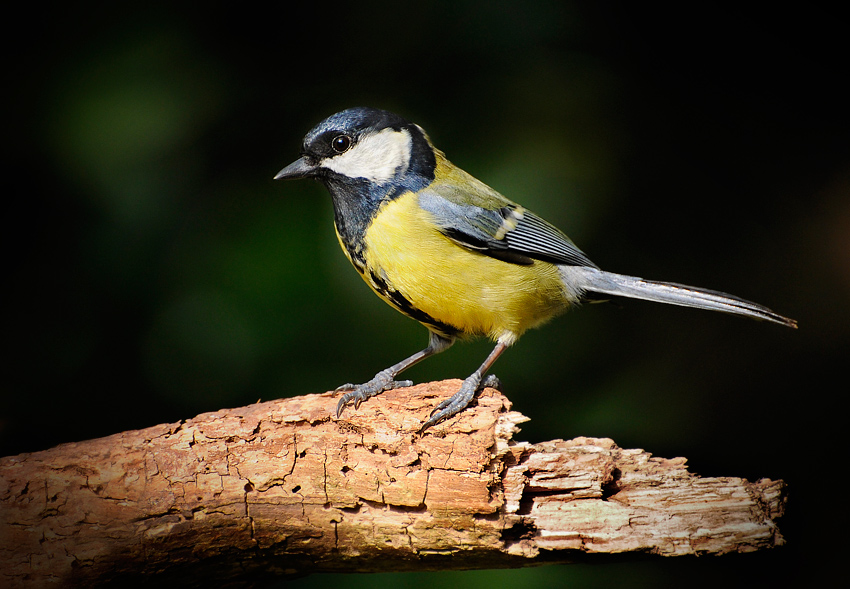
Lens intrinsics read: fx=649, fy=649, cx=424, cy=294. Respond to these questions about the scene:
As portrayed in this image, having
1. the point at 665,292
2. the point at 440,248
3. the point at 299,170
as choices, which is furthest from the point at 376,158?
the point at 665,292

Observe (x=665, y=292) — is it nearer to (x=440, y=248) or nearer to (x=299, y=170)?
(x=440, y=248)

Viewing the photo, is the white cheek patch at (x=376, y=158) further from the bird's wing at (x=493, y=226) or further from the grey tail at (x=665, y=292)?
the grey tail at (x=665, y=292)

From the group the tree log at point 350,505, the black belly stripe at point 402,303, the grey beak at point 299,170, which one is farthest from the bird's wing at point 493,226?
the tree log at point 350,505

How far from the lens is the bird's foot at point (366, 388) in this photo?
5.82ft

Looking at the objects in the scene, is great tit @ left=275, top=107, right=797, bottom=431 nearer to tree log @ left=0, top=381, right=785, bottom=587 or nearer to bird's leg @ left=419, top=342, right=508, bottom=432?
bird's leg @ left=419, top=342, right=508, bottom=432

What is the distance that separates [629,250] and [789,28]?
1058mm

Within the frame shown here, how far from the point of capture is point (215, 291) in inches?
89.0

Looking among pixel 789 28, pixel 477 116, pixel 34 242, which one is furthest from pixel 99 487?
pixel 789 28

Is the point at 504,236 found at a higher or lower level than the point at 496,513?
higher

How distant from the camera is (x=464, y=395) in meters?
1.79

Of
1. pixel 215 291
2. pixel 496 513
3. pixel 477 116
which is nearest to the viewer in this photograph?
pixel 496 513

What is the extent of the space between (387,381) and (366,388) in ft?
0.44

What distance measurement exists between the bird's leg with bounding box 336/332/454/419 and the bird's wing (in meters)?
0.39

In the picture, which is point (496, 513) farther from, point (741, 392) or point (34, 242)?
point (34, 242)
